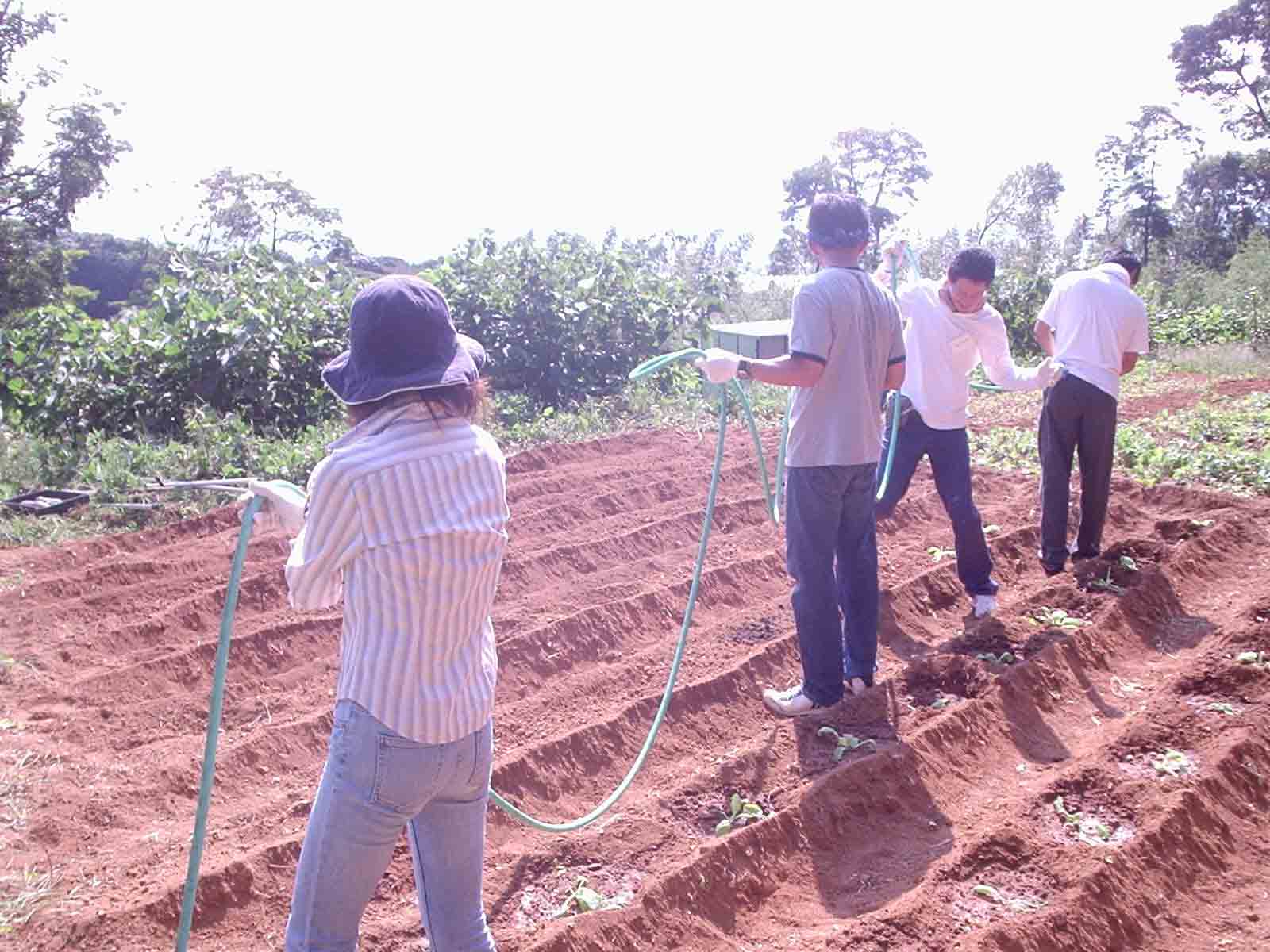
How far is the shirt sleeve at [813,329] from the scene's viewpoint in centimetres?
352

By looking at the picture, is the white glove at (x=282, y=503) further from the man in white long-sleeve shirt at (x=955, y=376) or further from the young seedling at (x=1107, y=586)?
the young seedling at (x=1107, y=586)

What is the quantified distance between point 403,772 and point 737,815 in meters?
1.67

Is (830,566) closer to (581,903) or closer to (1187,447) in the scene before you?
(581,903)

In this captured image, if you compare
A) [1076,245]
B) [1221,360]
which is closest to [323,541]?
[1221,360]

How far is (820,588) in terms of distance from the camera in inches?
147

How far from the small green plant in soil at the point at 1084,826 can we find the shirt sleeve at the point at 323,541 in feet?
7.65

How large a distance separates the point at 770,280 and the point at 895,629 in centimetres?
1099

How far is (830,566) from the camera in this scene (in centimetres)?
376

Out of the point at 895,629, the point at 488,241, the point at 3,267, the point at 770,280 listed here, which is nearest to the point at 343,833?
the point at 895,629

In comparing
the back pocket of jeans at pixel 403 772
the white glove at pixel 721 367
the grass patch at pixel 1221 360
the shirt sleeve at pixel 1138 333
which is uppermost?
the white glove at pixel 721 367

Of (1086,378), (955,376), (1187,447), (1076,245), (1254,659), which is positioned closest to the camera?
(1254,659)

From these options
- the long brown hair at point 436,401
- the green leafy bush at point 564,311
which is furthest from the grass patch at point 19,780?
the green leafy bush at point 564,311

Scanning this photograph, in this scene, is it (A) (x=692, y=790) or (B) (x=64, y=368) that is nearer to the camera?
(A) (x=692, y=790)

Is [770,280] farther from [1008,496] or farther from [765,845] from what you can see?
[765,845]
